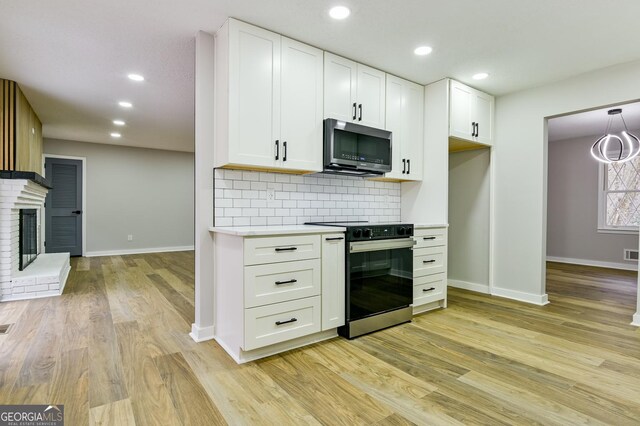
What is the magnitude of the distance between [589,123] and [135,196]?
28.8ft

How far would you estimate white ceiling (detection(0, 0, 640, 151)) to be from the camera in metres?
2.40

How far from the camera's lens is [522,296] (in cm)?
394

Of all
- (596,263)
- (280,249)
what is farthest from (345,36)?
(596,263)

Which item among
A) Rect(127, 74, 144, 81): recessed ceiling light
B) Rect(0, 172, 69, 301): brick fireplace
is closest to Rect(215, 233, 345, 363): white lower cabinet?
Rect(127, 74, 144, 81): recessed ceiling light

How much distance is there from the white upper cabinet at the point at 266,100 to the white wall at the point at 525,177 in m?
2.52

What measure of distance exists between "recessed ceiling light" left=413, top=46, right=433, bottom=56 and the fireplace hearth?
515 cm

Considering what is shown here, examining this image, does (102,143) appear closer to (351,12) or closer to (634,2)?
(351,12)

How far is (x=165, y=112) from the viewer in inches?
203

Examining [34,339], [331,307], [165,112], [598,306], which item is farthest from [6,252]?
[598,306]

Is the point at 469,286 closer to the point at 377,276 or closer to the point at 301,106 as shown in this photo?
the point at 377,276

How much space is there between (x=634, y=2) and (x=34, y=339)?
5.08 meters

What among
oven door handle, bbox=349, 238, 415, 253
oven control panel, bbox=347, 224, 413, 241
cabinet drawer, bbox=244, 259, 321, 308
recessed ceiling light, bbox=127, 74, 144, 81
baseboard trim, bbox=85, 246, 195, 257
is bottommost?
baseboard trim, bbox=85, 246, 195, 257

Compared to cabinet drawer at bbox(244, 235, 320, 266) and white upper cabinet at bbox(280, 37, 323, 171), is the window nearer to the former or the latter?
white upper cabinet at bbox(280, 37, 323, 171)

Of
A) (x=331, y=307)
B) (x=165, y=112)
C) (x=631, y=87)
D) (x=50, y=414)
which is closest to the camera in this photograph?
(x=50, y=414)
